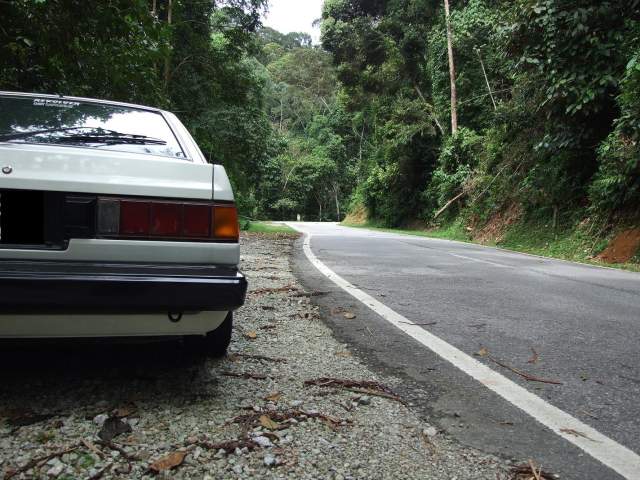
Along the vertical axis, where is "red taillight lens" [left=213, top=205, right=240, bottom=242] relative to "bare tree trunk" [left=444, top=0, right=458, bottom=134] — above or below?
below

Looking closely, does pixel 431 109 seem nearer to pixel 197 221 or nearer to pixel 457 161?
pixel 457 161

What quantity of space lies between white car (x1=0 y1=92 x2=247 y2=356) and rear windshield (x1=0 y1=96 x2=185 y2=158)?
60 mm

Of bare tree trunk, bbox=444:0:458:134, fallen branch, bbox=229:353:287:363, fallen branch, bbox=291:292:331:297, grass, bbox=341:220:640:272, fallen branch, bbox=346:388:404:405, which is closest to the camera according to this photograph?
fallen branch, bbox=346:388:404:405

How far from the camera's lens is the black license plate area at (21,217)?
210 cm

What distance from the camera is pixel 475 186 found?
70.5 feet

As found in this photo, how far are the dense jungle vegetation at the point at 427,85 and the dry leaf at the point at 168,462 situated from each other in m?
4.57

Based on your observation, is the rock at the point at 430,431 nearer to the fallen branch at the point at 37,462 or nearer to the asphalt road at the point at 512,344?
the asphalt road at the point at 512,344

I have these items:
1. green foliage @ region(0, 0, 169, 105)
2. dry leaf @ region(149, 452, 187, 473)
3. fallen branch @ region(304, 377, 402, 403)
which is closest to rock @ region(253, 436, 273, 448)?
dry leaf @ region(149, 452, 187, 473)

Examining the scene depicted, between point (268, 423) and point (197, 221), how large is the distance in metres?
0.94

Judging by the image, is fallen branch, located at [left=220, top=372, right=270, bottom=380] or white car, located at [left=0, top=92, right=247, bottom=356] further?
fallen branch, located at [left=220, top=372, right=270, bottom=380]

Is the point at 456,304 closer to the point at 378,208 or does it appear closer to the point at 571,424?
the point at 571,424

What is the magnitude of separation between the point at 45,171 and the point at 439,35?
2460cm

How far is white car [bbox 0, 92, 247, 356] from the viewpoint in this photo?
6.91 feet

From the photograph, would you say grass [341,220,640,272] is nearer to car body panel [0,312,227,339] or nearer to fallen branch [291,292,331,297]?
fallen branch [291,292,331,297]
